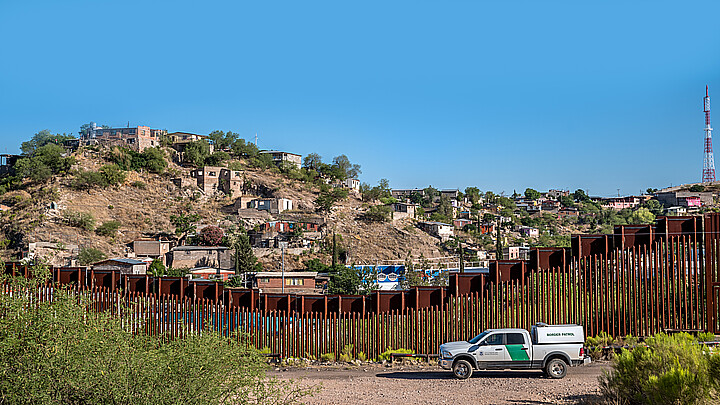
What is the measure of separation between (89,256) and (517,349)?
56.1 metres

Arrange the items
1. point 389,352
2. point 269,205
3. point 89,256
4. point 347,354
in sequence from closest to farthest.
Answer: point 389,352, point 347,354, point 89,256, point 269,205

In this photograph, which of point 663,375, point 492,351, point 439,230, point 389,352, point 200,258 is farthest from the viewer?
point 439,230

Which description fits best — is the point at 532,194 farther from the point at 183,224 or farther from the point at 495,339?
the point at 495,339

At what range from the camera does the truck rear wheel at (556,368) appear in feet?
37.3

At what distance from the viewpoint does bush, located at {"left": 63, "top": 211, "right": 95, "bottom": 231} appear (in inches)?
2751

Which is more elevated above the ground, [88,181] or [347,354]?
[88,181]

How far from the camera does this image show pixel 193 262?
65.8 metres

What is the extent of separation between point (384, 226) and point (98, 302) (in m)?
72.1

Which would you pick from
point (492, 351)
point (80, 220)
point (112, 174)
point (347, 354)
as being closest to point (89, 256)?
point (80, 220)

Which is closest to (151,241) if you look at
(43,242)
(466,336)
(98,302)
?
Result: (43,242)

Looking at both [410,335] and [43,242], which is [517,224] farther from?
[410,335]

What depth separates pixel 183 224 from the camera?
75.6 m

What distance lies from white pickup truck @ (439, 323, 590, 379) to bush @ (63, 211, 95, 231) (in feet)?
218

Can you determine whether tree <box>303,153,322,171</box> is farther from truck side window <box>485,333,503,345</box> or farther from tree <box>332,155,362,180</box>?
truck side window <box>485,333,503,345</box>
